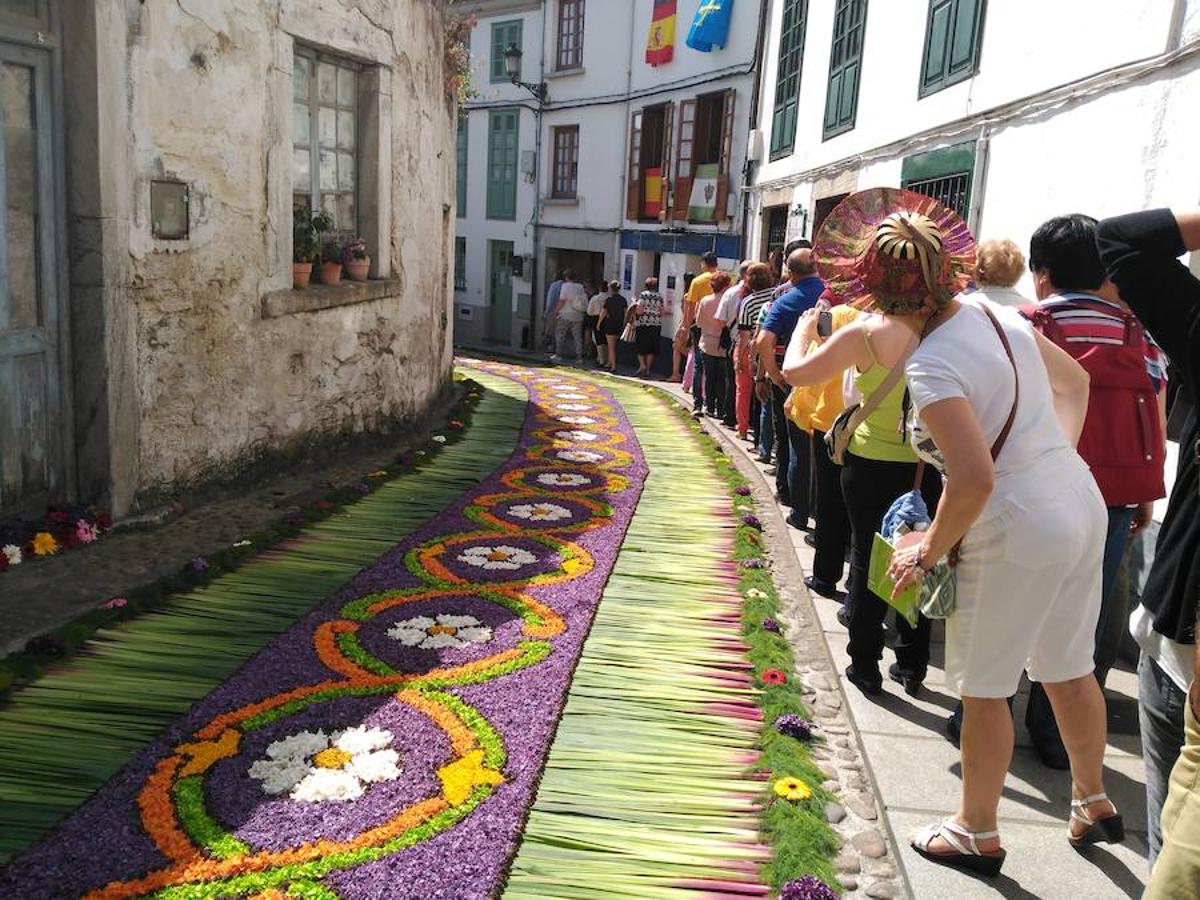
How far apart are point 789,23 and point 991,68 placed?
793cm

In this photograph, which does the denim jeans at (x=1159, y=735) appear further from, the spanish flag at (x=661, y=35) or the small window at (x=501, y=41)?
the small window at (x=501, y=41)

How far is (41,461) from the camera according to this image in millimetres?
5559

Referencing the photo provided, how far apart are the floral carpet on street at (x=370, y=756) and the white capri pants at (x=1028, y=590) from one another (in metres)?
0.92

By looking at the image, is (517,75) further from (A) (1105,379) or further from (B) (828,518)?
(A) (1105,379)

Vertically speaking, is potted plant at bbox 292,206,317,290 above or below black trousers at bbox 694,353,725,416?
above

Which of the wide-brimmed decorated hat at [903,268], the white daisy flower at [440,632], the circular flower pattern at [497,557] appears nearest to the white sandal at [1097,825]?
the wide-brimmed decorated hat at [903,268]

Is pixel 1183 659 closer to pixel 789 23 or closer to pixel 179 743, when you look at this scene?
pixel 179 743

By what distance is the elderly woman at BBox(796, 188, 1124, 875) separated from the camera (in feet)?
9.06

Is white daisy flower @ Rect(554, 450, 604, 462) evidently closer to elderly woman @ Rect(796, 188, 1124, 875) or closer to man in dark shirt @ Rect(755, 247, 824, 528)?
man in dark shirt @ Rect(755, 247, 824, 528)

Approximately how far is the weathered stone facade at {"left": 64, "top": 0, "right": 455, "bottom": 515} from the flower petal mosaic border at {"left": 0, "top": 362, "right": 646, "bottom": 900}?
165 cm

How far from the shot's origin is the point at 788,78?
50.3 ft

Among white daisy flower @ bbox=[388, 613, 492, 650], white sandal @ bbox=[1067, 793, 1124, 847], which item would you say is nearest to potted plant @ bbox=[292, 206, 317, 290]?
white daisy flower @ bbox=[388, 613, 492, 650]

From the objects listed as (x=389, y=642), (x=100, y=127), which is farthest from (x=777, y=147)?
(x=389, y=642)

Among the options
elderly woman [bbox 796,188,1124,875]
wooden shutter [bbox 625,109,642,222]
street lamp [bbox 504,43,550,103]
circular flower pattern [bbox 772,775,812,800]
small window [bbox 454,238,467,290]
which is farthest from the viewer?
small window [bbox 454,238,467,290]
